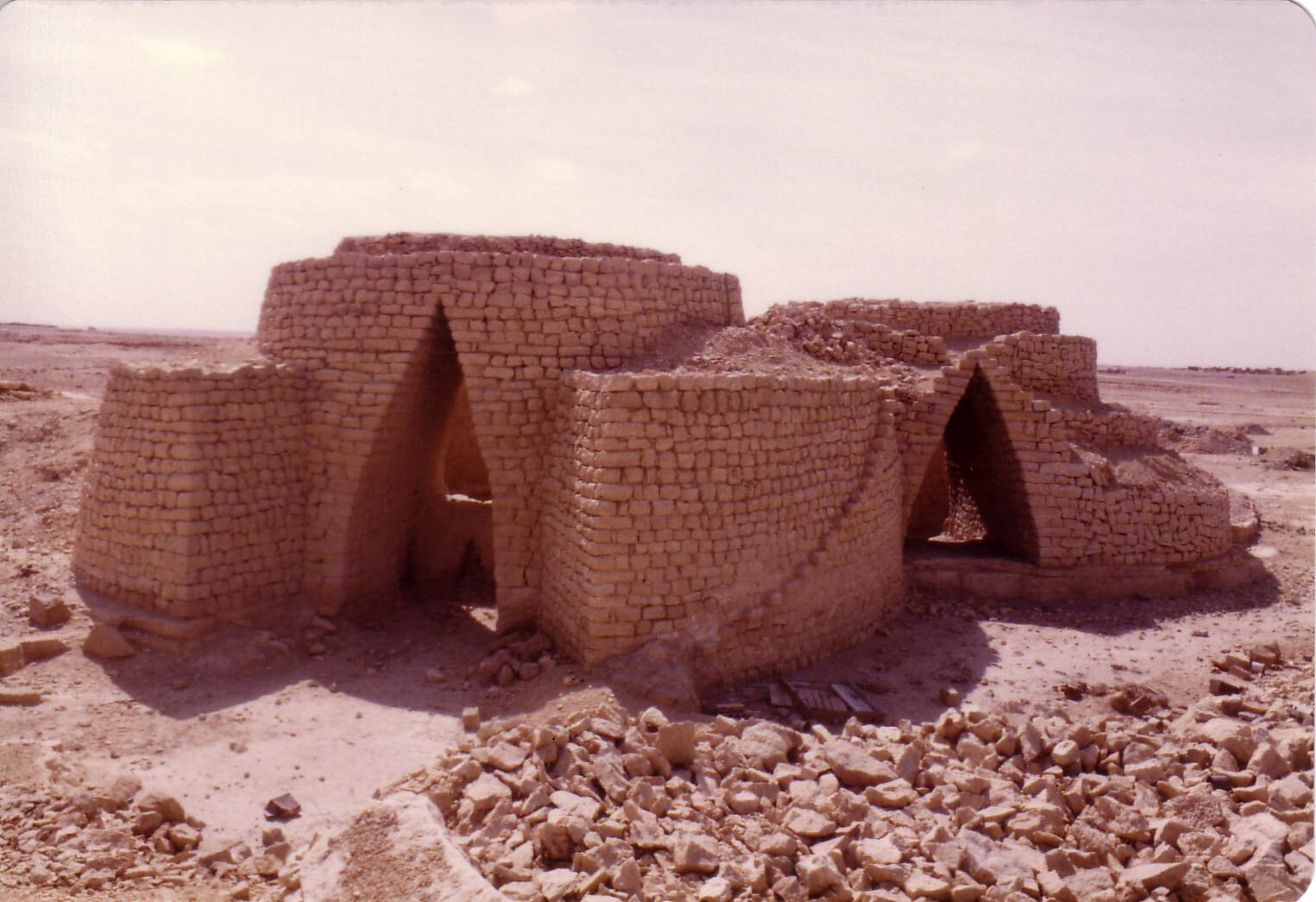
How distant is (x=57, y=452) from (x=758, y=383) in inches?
356

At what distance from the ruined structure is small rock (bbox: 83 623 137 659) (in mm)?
380

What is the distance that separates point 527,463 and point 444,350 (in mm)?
1554

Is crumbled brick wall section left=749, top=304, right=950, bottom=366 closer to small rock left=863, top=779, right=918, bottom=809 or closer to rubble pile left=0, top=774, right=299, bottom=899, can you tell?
small rock left=863, top=779, right=918, bottom=809

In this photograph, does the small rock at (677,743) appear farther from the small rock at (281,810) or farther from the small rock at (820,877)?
the small rock at (281,810)

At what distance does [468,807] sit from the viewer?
496cm

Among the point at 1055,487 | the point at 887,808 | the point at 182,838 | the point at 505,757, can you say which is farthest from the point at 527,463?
the point at 1055,487

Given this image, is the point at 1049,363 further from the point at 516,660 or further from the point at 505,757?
the point at 505,757

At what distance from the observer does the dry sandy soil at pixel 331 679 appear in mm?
5785

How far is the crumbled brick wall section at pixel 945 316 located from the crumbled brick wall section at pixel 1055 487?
2.11 metres

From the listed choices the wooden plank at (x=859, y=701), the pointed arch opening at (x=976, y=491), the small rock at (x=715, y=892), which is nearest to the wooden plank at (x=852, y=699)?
the wooden plank at (x=859, y=701)

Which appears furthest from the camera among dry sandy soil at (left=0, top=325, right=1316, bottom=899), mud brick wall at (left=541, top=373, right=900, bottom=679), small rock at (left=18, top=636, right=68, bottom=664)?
small rock at (left=18, top=636, right=68, bottom=664)

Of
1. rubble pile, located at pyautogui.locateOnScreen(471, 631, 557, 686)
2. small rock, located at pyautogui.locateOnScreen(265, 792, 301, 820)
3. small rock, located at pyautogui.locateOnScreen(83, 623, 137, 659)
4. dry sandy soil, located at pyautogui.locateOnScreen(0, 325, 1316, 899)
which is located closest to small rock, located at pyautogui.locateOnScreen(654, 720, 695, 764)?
dry sandy soil, located at pyautogui.locateOnScreen(0, 325, 1316, 899)

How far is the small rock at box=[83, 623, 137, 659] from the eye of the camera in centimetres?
725

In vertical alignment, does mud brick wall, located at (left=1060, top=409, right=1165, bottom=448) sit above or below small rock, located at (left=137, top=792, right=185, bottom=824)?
above
